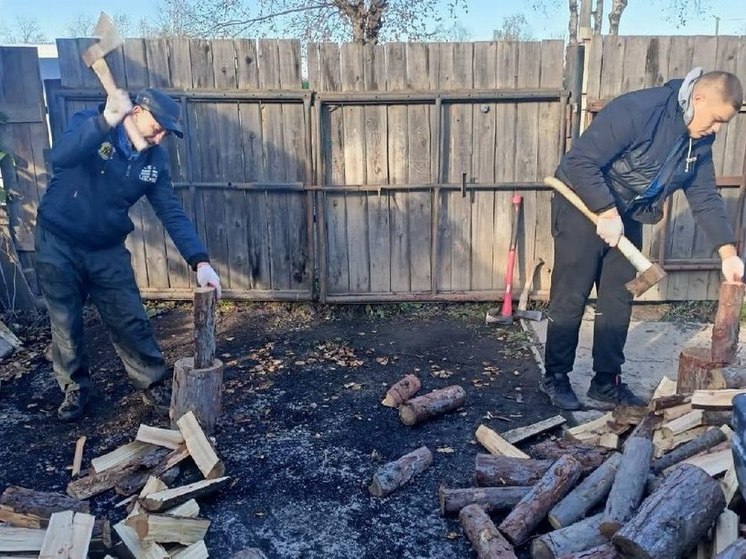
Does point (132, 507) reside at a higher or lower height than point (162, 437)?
lower

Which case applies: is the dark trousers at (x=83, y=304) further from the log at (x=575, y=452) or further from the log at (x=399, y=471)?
the log at (x=575, y=452)

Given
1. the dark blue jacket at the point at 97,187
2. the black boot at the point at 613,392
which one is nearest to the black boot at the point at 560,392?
the black boot at the point at 613,392

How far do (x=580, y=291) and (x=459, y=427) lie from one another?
3.60ft

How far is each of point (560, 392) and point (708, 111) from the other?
5.94 feet

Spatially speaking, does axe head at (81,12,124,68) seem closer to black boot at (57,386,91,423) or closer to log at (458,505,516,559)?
black boot at (57,386,91,423)

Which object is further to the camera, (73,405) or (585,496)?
(73,405)

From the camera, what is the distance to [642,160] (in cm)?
342

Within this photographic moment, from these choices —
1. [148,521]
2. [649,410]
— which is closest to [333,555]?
[148,521]

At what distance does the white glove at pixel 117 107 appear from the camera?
3080mm

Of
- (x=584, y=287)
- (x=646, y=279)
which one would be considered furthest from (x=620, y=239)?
(x=584, y=287)

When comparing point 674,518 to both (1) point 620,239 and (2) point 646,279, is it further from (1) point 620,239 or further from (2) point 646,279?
(1) point 620,239

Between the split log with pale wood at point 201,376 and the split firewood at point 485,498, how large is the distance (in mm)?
1324

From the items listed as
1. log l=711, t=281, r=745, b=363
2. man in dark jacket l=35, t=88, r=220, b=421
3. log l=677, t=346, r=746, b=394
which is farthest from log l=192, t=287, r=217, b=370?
log l=711, t=281, r=745, b=363

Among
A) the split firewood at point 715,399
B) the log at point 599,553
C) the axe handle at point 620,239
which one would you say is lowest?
the log at point 599,553
